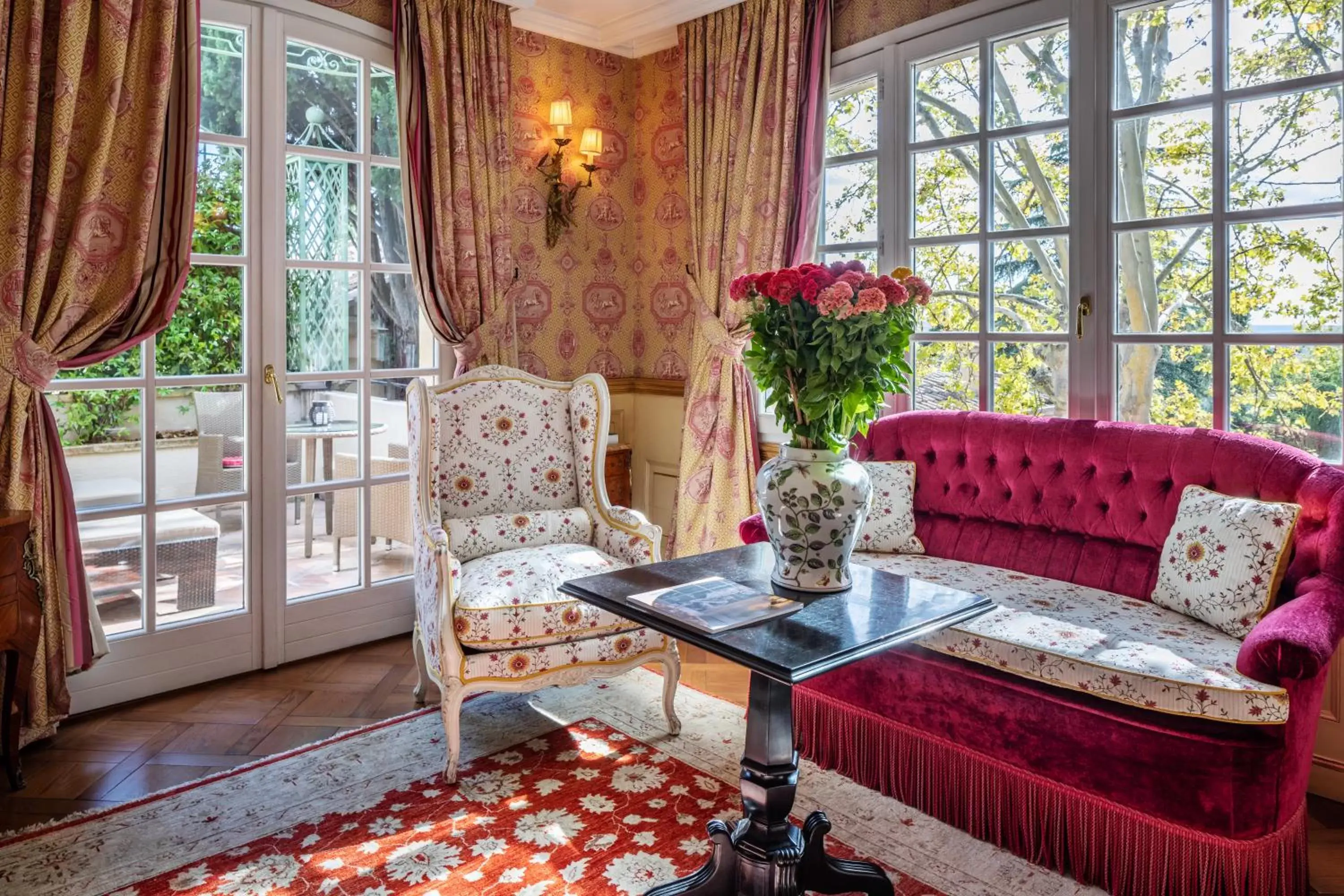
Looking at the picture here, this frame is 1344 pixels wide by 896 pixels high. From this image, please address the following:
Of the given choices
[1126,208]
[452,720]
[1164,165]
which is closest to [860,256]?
[1126,208]

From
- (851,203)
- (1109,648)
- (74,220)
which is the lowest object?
(1109,648)

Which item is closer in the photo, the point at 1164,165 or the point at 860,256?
the point at 1164,165

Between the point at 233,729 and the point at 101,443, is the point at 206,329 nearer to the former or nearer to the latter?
the point at 101,443

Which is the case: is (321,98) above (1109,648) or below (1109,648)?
above

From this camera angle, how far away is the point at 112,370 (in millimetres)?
3080

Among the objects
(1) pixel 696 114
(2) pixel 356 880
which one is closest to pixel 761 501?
(2) pixel 356 880

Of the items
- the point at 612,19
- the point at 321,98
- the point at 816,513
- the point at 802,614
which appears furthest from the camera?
the point at 612,19

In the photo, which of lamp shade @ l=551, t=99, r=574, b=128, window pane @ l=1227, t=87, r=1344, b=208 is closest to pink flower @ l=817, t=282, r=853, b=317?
window pane @ l=1227, t=87, r=1344, b=208

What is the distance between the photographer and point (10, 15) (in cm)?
270

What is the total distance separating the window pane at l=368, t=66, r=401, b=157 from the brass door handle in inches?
39.2

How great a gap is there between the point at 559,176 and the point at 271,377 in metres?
1.67

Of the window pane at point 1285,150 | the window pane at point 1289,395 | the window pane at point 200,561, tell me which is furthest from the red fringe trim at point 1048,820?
the window pane at point 200,561

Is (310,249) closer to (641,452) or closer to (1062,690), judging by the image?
(641,452)

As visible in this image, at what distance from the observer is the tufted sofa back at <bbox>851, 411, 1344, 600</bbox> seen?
7.71 ft
